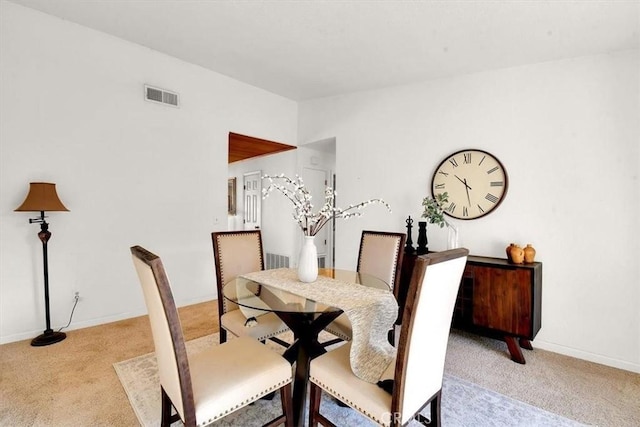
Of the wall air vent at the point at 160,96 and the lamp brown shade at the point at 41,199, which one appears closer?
the lamp brown shade at the point at 41,199

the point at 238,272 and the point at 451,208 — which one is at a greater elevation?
the point at 451,208

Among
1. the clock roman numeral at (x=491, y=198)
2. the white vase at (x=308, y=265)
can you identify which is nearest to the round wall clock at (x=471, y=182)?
the clock roman numeral at (x=491, y=198)

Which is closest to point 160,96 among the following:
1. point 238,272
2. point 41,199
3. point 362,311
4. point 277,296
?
point 41,199

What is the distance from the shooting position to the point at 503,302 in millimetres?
2715

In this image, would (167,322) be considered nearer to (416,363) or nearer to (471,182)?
(416,363)

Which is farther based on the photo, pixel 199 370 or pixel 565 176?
pixel 565 176

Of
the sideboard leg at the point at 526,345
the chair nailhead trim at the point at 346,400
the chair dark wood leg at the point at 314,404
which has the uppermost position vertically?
the chair nailhead trim at the point at 346,400

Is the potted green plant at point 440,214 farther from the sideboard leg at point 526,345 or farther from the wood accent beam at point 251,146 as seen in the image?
the wood accent beam at point 251,146

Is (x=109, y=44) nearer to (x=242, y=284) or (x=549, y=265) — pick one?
(x=242, y=284)

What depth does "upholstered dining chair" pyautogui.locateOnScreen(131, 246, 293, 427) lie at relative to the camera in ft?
4.07

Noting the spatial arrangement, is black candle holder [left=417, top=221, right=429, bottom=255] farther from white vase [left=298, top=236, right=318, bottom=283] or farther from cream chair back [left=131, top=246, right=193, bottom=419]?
cream chair back [left=131, top=246, right=193, bottom=419]

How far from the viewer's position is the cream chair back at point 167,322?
3.99ft

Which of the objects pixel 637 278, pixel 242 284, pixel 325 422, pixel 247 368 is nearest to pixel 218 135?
pixel 242 284

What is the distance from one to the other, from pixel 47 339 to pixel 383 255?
3.12m
